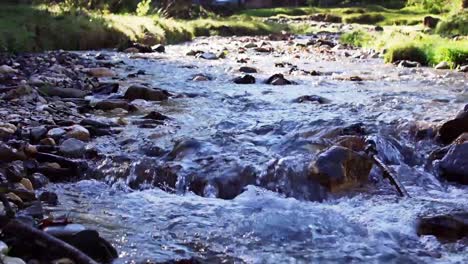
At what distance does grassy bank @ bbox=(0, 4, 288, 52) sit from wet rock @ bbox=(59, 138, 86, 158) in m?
7.53

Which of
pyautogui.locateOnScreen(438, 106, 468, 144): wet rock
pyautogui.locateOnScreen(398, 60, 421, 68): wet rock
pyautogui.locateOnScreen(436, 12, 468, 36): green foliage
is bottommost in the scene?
pyautogui.locateOnScreen(436, 12, 468, 36): green foliage

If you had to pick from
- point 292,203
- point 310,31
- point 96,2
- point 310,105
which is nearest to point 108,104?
point 310,105

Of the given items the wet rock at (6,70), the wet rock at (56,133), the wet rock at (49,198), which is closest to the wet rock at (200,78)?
the wet rock at (6,70)

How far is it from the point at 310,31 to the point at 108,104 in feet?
82.7

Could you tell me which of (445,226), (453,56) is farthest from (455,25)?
(445,226)

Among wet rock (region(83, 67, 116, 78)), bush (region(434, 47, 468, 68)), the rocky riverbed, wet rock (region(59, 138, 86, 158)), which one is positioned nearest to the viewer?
the rocky riverbed

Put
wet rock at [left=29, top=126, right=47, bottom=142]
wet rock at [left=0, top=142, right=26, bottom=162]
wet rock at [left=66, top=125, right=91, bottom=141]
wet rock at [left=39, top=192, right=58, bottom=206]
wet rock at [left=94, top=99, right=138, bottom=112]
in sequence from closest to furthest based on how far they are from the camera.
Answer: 1. wet rock at [left=39, top=192, right=58, bottom=206]
2. wet rock at [left=0, top=142, right=26, bottom=162]
3. wet rock at [left=29, top=126, right=47, bottom=142]
4. wet rock at [left=66, top=125, right=91, bottom=141]
5. wet rock at [left=94, top=99, right=138, bottom=112]

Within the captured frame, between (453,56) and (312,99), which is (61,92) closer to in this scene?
(312,99)

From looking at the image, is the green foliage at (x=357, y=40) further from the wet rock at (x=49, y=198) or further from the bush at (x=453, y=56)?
the wet rock at (x=49, y=198)

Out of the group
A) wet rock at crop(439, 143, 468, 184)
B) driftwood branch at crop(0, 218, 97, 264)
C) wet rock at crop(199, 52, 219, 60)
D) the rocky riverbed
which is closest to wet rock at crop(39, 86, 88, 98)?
the rocky riverbed

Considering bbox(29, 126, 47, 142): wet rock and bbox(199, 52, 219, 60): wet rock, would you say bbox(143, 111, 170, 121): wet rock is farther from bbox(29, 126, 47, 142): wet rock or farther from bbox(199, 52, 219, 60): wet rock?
bbox(199, 52, 219, 60): wet rock

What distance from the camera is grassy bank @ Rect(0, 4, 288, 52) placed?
44.7 ft

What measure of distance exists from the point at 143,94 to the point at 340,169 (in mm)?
4491

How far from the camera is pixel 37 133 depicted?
569 centimetres
